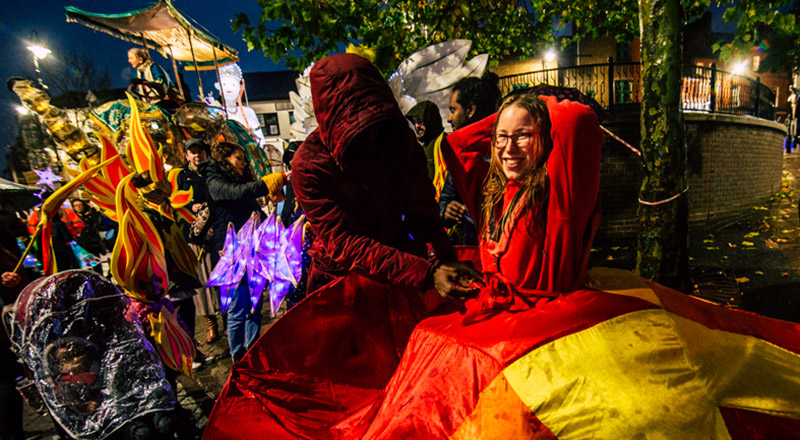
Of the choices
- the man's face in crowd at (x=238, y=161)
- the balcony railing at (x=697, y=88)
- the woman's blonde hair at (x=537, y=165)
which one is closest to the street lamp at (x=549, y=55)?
the balcony railing at (x=697, y=88)

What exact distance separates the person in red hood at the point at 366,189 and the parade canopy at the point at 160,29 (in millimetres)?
10241

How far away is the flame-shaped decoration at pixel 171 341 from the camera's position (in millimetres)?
→ 2594

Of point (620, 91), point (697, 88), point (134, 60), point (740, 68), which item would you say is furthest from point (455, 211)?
point (740, 68)

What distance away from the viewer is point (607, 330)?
125 centimetres

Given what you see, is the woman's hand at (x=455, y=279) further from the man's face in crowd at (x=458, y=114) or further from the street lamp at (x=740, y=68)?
the street lamp at (x=740, y=68)

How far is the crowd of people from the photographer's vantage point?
137cm

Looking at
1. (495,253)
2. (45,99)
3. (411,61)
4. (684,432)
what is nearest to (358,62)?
(495,253)

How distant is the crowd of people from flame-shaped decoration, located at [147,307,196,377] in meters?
0.42

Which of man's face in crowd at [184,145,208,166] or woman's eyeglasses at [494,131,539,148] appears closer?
woman's eyeglasses at [494,131,539,148]

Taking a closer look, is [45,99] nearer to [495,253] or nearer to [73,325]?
[73,325]

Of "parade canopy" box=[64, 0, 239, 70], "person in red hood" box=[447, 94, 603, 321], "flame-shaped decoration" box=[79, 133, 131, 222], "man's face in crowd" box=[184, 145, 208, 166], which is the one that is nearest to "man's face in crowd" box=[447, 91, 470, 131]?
"person in red hood" box=[447, 94, 603, 321]

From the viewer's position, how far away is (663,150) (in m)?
3.98

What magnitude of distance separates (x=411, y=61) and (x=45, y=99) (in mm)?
7074

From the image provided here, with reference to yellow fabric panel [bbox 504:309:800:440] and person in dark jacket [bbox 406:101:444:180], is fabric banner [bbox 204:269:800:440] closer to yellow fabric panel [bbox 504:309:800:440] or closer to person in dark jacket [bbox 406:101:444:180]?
yellow fabric panel [bbox 504:309:800:440]
